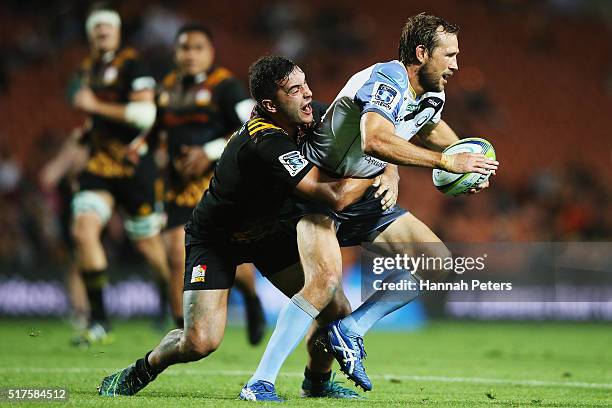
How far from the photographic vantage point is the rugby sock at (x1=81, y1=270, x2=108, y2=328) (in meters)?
9.38

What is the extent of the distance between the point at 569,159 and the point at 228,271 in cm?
1478

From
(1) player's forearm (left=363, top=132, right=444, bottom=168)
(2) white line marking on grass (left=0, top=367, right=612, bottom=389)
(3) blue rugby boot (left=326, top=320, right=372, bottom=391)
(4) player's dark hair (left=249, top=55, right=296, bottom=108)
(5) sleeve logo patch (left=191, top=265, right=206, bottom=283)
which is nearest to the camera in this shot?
(1) player's forearm (left=363, top=132, right=444, bottom=168)

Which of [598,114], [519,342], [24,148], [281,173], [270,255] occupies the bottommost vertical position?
[519,342]

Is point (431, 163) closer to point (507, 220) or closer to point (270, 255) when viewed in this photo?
point (270, 255)

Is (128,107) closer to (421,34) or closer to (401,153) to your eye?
(421,34)

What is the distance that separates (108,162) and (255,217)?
4199 mm

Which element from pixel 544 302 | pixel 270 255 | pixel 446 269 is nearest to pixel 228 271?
pixel 270 255

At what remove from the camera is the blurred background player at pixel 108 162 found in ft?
30.7

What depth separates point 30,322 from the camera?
13.3 meters

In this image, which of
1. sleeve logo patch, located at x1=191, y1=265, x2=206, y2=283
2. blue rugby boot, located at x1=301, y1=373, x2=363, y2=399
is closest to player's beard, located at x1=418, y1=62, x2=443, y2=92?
sleeve logo patch, located at x1=191, y1=265, x2=206, y2=283

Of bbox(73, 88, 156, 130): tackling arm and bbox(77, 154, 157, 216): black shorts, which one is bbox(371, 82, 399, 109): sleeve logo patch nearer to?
bbox(73, 88, 156, 130): tackling arm

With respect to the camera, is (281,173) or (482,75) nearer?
(281,173)

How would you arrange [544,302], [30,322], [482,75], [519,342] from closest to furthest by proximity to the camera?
[519,342] → [30,322] → [544,302] → [482,75]

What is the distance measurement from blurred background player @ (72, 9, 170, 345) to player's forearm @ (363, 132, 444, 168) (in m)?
4.44
